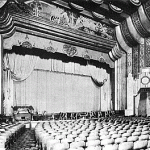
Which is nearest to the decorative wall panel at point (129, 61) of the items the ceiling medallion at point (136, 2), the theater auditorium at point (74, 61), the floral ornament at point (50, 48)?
the theater auditorium at point (74, 61)

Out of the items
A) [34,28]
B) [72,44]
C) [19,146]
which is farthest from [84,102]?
[19,146]

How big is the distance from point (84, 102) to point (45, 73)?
4682mm

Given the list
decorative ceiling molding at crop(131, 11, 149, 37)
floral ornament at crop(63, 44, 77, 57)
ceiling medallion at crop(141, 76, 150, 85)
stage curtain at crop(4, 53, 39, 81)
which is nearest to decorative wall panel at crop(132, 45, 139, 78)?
ceiling medallion at crop(141, 76, 150, 85)

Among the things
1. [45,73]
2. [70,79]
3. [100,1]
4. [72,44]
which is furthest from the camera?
[70,79]

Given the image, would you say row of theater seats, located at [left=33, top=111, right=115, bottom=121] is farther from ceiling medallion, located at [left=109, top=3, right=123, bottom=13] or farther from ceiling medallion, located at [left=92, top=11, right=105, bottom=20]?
ceiling medallion, located at [left=109, top=3, right=123, bottom=13]

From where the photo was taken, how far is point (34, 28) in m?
13.8

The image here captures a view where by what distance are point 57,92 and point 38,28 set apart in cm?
621

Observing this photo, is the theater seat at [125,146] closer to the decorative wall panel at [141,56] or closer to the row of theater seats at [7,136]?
the row of theater seats at [7,136]

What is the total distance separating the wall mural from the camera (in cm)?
1349

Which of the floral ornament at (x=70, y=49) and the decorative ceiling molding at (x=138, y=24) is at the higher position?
the decorative ceiling molding at (x=138, y=24)

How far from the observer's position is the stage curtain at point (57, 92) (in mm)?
16453

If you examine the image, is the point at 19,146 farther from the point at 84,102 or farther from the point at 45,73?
the point at 84,102

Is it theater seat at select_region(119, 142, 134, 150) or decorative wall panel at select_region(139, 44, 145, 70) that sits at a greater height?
decorative wall panel at select_region(139, 44, 145, 70)

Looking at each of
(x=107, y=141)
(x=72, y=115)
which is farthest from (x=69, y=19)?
(x=107, y=141)
